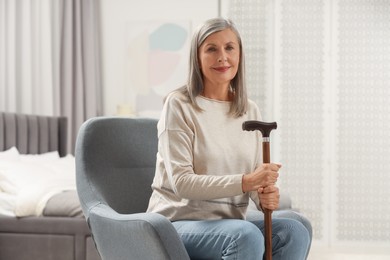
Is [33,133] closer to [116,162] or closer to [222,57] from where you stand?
[116,162]

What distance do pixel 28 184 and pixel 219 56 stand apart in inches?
88.1

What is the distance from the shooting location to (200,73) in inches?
A: 88.6

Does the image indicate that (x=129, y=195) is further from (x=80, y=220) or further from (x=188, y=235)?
(x=80, y=220)

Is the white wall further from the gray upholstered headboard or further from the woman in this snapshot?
the woman

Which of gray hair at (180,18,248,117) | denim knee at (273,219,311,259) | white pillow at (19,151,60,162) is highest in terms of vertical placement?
gray hair at (180,18,248,117)

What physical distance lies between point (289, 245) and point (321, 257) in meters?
3.05

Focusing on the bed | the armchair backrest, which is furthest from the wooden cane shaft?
the bed

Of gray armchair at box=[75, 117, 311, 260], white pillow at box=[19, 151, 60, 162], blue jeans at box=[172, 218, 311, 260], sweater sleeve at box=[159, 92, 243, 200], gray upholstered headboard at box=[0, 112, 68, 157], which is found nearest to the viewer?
blue jeans at box=[172, 218, 311, 260]

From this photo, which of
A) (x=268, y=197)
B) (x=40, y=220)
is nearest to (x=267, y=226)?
(x=268, y=197)

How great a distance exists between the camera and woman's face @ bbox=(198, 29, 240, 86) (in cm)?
219

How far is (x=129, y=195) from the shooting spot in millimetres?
2467

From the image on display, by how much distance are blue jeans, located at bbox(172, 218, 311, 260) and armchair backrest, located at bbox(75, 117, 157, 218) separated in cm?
42

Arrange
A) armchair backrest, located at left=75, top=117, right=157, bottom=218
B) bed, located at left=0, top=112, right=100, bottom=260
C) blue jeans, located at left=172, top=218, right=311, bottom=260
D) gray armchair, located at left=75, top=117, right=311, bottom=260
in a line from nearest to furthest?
blue jeans, located at left=172, top=218, right=311, bottom=260 < gray armchair, located at left=75, top=117, right=311, bottom=260 < armchair backrest, located at left=75, top=117, right=157, bottom=218 < bed, located at left=0, top=112, right=100, bottom=260

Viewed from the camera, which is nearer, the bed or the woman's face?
the woman's face
